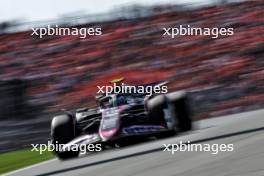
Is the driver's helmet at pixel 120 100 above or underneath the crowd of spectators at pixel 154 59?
above

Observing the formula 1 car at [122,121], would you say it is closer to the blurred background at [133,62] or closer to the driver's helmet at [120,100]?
the driver's helmet at [120,100]

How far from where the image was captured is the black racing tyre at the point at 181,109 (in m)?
11.5

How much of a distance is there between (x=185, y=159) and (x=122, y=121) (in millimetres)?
2959

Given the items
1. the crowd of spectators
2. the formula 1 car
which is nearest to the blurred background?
the crowd of spectators

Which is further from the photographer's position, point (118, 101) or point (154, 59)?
point (154, 59)

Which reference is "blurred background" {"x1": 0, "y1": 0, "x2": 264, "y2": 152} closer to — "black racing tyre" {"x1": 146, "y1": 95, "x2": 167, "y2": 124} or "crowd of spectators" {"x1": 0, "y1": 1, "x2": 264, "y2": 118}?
"crowd of spectators" {"x1": 0, "y1": 1, "x2": 264, "y2": 118}

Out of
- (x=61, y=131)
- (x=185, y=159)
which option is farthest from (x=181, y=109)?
(x=185, y=159)

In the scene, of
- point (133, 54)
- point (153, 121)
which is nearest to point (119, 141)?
point (153, 121)

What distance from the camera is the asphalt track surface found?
7273mm

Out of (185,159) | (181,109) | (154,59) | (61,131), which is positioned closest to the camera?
(185,159)

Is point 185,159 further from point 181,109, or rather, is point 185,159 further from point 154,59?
point 154,59

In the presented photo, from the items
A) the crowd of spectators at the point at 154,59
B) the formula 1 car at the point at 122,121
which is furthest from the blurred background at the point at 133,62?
the formula 1 car at the point at 122,121

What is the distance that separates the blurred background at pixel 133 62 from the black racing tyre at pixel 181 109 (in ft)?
9.12

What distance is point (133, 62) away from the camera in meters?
20.7
